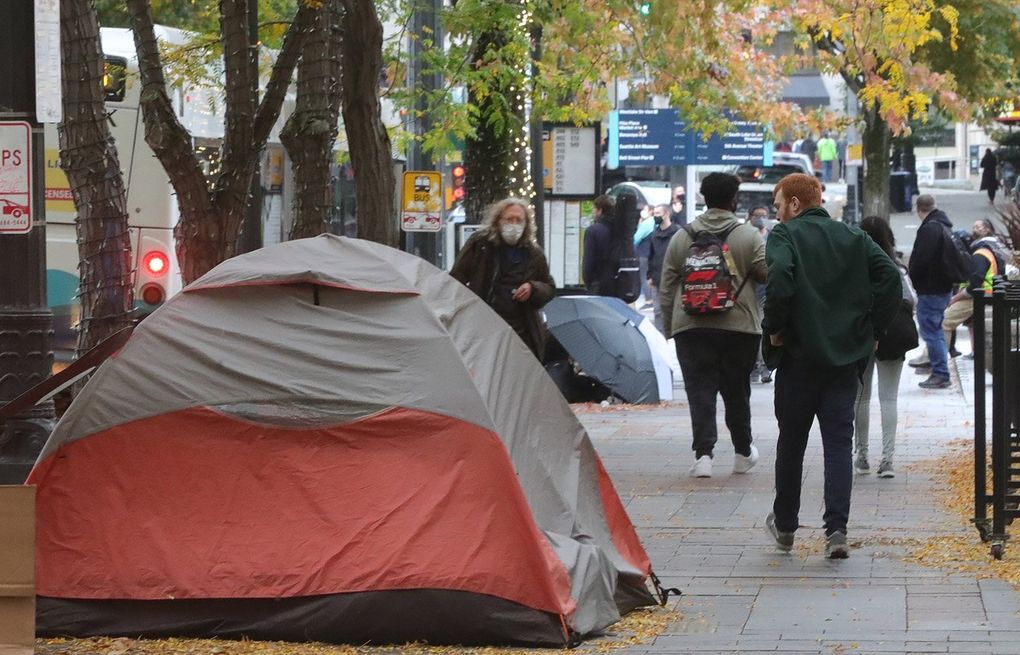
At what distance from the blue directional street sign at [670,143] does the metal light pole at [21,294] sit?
22.0m

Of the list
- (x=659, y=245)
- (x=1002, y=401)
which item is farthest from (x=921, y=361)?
(x=1002, y=401)

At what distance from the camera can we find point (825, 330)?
8227 mm

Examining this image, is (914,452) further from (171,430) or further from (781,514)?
(171,430)

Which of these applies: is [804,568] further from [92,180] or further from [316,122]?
[92,180]

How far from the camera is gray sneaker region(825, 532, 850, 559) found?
8414 mm

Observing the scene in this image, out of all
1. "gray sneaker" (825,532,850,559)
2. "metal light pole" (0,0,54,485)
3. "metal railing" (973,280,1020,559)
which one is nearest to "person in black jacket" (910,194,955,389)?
"metal railing" (973,280,1020,559)

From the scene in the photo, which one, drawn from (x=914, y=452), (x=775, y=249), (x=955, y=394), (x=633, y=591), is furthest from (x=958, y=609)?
(x=955, y=394)

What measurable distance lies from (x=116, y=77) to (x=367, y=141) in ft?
12.8

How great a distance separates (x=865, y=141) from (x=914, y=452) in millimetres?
17328

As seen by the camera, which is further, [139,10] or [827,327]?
[139,10]

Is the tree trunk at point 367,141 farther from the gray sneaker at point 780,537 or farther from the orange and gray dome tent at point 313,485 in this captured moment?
the orange and gray dome tent at point 313,485

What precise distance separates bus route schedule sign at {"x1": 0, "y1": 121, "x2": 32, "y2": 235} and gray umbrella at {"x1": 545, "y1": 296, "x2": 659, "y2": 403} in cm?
794

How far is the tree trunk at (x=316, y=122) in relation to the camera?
11.5 m

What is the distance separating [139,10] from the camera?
1099 cm
